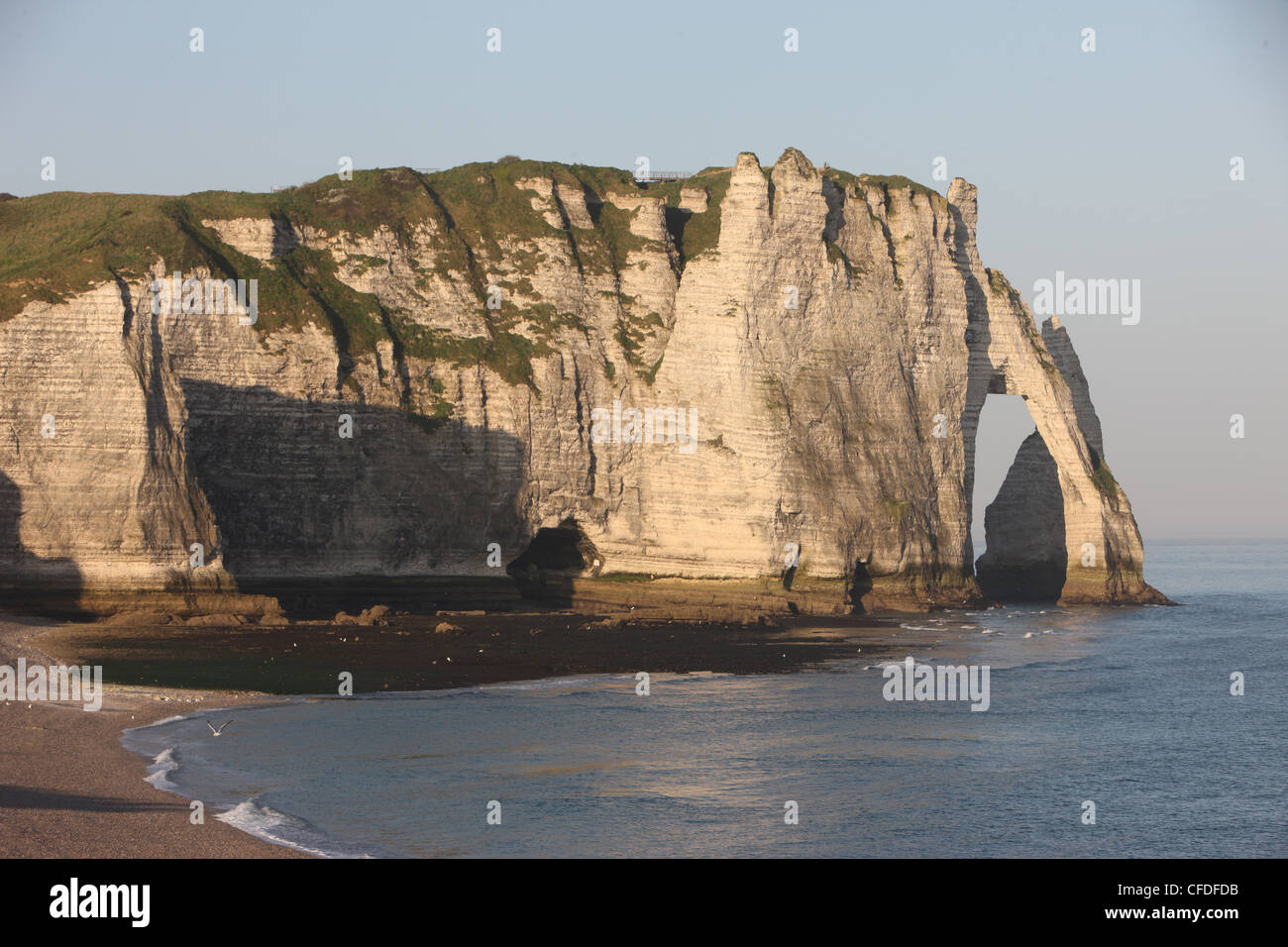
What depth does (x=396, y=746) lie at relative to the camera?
25.0 meters

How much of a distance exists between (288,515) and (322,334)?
7.93 meters

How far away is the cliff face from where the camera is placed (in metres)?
51.8

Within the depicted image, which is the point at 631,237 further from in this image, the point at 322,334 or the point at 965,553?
the point at 965,553

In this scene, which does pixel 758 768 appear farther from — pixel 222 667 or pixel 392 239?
pixel 392 239

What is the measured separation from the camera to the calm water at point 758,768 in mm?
19266

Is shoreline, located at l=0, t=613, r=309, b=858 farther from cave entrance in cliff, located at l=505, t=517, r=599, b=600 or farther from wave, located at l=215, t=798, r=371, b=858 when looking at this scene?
cave entrance in cliff, located at l=505, t=517, r=599, b=600

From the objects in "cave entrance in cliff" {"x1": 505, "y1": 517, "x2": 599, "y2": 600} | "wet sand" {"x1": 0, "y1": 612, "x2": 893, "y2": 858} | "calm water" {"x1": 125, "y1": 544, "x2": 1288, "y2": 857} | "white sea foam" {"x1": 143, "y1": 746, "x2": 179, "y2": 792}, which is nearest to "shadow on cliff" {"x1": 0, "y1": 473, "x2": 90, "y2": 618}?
"wet sand" {"x1": 0, "y1": 612, "x2": 893, "y2": 858}

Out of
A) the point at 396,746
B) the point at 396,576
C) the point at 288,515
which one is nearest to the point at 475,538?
the point at 396,576

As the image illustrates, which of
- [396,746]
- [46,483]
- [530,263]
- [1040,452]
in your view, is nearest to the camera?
[396,746]

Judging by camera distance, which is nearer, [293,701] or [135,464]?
[293,701]

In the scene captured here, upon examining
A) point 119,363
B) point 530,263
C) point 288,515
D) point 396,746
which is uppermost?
point 530,263

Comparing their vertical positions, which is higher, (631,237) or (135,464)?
(631,237)
